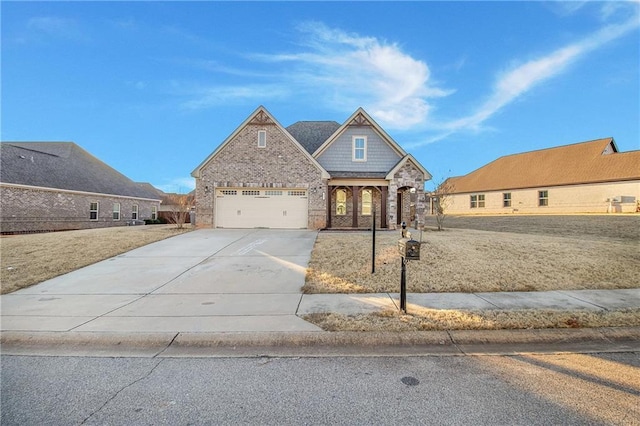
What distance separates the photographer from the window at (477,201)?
29.8 meters

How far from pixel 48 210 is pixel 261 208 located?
1588cm

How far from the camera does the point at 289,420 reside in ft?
8.86

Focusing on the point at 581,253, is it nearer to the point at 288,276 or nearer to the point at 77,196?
the point at 288,276

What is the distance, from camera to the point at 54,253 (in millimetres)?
10695

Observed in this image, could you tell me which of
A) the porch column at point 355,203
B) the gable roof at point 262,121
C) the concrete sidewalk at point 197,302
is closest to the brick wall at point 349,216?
the porch column at point 355,203

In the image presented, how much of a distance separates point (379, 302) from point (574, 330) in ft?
9.95

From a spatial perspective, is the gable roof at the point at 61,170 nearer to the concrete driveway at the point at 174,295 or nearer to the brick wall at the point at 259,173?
the brick wall at the point at 259,173

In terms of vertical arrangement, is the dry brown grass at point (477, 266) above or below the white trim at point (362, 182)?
below

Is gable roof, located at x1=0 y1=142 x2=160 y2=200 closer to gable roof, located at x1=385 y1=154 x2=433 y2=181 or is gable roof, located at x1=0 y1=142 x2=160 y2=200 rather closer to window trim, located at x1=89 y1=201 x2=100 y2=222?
window trim, located at x1=89 y1=201 x2=100 y2=222

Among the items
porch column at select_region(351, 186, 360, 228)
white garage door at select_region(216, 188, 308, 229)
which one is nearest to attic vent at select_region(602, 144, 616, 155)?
porch column at select_region(351, 186, 360, 228)

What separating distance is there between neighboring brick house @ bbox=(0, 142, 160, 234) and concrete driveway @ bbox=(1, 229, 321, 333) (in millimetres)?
14820

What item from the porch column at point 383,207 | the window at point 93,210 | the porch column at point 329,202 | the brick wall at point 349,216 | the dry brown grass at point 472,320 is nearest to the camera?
the dry brown grass at point 472,320

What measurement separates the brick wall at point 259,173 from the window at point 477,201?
66.3 ft

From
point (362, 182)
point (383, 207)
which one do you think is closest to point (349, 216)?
point (383, 207)
